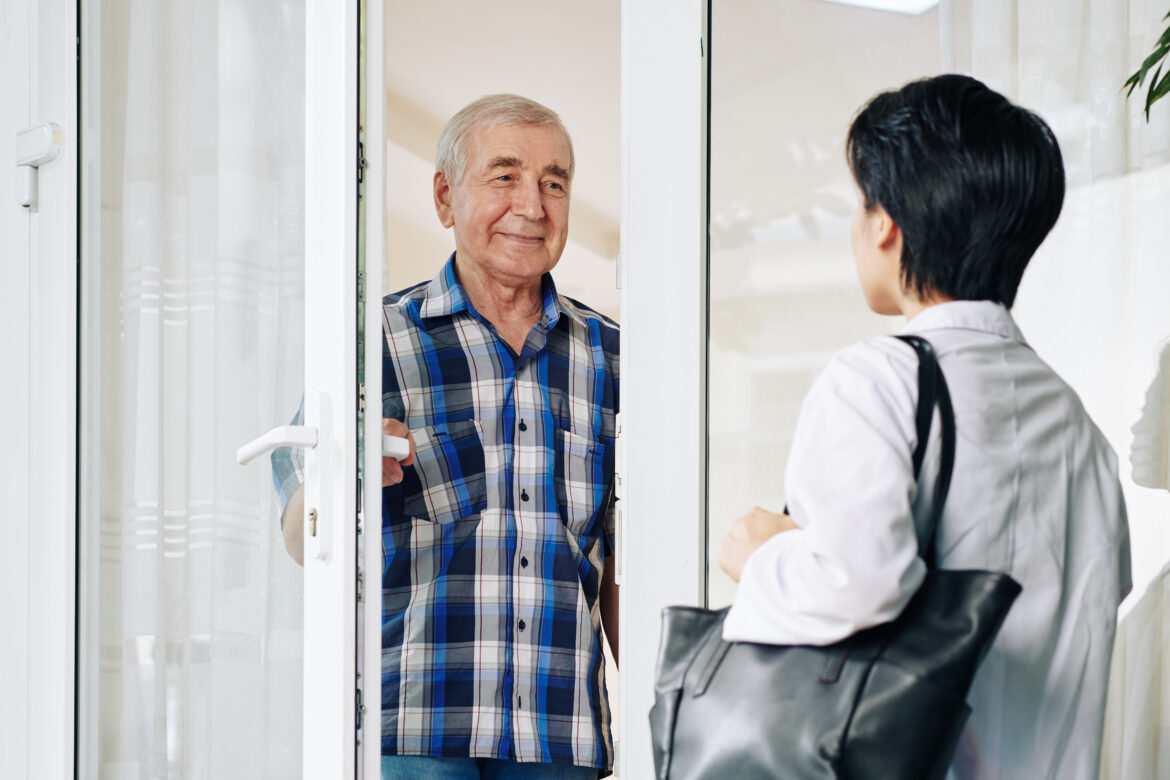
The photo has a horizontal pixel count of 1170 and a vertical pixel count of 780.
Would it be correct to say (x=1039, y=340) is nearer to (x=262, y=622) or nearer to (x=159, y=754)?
(x=262, y=622)

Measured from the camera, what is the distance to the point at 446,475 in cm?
170

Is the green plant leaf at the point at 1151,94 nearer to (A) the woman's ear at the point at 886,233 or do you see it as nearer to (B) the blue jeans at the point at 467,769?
(A) the woman's ear at the point at 886,233

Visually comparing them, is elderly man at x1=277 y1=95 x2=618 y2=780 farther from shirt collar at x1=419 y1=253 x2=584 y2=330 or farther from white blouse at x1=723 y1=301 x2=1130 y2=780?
white blouse at x1=723 y1=301 x2=1130 y2=780

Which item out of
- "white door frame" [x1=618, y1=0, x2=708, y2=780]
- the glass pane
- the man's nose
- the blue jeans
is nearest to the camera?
the glass pane

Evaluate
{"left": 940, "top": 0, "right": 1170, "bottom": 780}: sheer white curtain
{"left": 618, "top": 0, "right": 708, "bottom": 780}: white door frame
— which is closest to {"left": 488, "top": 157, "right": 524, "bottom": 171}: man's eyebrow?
{"left": 618, "top": 0, "right": 708, "bottom": 780}: white door frame

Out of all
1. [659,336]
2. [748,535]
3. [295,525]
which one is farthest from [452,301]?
[748,535]

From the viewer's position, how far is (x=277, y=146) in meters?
1.56

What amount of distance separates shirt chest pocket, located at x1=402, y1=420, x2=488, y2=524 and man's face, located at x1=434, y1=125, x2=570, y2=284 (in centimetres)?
26

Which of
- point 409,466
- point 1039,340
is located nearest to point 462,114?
point 409,466

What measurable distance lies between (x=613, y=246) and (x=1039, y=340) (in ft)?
10.2

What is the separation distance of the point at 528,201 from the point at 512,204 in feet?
0.09

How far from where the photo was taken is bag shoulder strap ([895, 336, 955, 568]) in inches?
30.3

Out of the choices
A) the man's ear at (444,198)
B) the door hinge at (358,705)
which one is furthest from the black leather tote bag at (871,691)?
the man's ear at (444,198)

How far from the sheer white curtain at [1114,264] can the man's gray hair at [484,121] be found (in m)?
0.96
